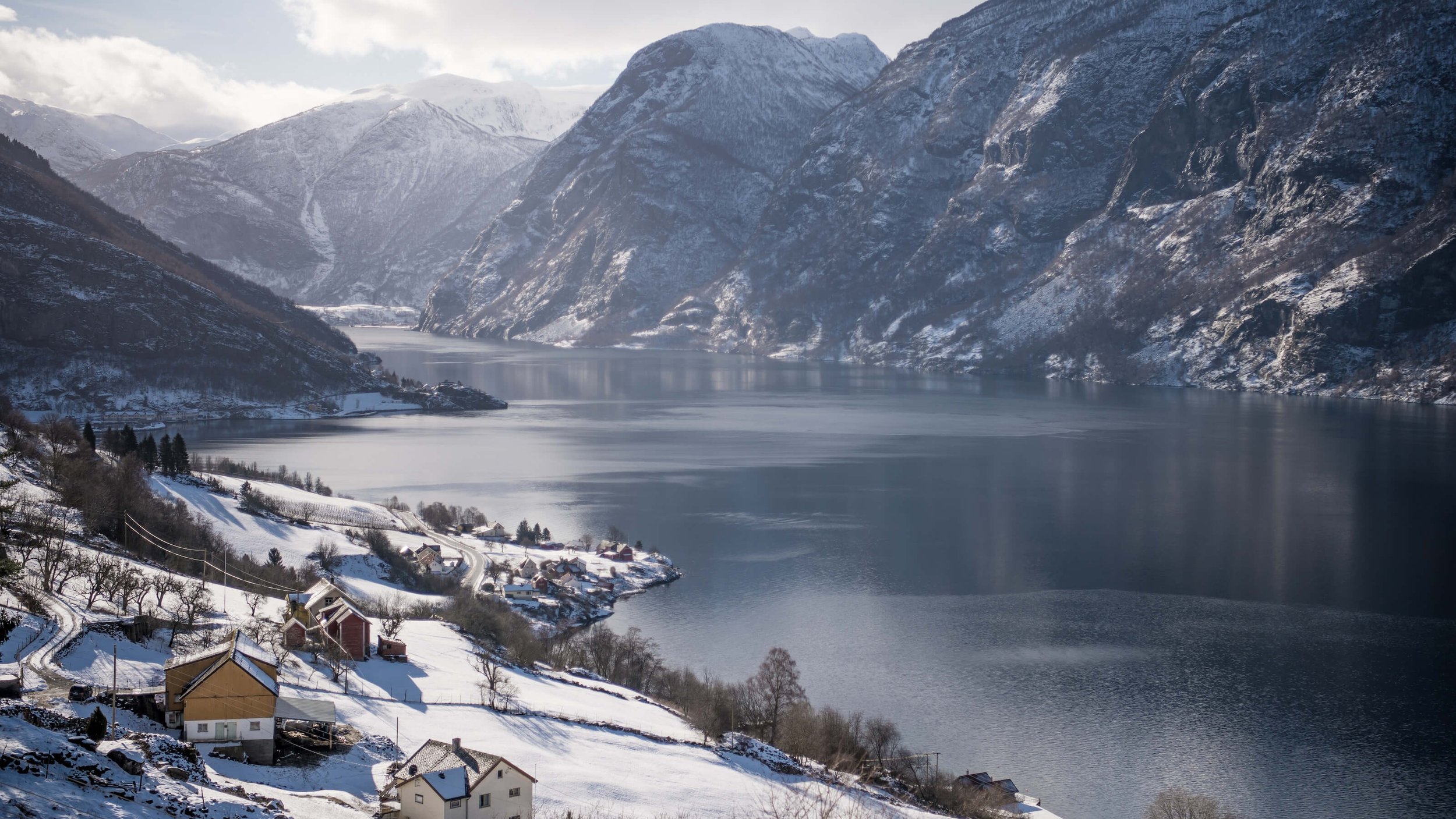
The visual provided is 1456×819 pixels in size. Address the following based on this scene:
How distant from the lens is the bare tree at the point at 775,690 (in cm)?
3612

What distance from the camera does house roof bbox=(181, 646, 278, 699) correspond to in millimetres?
25406

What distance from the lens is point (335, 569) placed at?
171 ft

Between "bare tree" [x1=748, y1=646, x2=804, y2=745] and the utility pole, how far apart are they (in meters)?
19.2

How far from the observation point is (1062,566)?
60281 millimetres

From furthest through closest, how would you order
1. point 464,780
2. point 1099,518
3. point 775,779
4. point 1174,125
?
point 1174,125, point 1099,518, point 775,779, point 464,780

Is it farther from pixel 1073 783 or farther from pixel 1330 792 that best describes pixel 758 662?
pixel 1330 792

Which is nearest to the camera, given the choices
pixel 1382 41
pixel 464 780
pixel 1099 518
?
pixel 464 780

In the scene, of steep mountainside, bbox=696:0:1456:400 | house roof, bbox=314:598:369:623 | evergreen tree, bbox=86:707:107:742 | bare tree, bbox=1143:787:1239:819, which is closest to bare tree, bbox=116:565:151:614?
house roof, bbox=314:598:369:623

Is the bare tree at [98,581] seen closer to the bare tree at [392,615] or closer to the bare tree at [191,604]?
the bare tree at [191,604]

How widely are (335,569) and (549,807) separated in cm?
3068

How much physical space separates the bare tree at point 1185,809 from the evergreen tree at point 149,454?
57.1 m

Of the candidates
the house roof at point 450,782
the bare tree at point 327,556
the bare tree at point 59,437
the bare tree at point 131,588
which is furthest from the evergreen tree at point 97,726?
the bare tree at point 59,437

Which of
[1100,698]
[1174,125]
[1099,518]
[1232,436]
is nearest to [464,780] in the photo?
[1100,698]

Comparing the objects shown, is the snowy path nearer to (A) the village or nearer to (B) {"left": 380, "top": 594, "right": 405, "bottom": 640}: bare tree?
(A) the village
